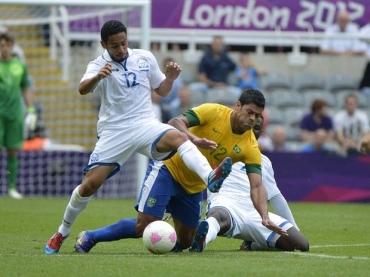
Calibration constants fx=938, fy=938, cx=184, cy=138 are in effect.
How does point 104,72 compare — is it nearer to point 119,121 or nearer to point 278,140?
point 119,121

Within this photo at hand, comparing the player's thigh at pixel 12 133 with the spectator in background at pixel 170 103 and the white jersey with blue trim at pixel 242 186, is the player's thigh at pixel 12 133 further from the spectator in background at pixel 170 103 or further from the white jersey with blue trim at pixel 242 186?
the white jersey with blue trim at pixel 242 186

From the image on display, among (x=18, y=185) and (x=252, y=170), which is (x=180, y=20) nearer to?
(x=18, y=185)

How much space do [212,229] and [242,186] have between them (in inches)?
41.0

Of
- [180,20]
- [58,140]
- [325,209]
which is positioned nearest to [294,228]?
[325,209]

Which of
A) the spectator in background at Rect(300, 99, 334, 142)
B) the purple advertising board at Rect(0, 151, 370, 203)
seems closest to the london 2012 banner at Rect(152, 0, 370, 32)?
the spectator in background at Rect(300, 99, 334, 142)

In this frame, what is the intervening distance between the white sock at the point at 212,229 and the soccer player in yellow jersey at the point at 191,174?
0.23 metres

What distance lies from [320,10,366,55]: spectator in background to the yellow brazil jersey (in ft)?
39.2

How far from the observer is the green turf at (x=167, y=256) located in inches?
283

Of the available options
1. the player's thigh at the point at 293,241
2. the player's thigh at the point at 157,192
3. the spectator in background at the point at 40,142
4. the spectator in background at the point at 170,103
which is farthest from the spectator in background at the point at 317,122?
the player's thigh at the point at 157,192

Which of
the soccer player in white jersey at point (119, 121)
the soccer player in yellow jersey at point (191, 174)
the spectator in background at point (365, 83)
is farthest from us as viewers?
the spectator in background at point (365, 83)

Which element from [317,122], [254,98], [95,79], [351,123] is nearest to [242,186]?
[254,98]

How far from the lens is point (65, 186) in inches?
666

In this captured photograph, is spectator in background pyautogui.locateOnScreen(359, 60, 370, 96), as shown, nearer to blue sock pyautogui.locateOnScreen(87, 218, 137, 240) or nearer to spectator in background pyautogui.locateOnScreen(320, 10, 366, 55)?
spectator in background pyautogui.locateOnScreen(320, 10, 366, 55)

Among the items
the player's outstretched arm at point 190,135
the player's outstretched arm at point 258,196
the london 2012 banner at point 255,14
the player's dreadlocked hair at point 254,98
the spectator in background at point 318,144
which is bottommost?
the spectator in background at point 318,144
